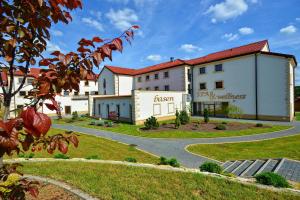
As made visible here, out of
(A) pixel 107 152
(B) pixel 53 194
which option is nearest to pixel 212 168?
(B) pixel 53 194

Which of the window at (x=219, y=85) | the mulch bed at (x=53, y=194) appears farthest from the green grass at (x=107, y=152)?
the window at (x=219, y=85)

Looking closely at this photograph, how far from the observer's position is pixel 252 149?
13.5 m

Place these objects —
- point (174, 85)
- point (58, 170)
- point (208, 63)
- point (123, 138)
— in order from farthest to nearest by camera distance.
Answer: point (174, 85) < point (208, 63) < point (123, 138) < point (58, 170)

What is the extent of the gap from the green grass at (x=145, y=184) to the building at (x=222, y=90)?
1889 cm

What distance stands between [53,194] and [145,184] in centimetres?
238

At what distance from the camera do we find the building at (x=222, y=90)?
25.3m

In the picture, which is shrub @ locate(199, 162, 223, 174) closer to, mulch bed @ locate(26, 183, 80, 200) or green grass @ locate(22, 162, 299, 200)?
green grass @ locate(22, 162, 299, 200)

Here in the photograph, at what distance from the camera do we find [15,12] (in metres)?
1.98

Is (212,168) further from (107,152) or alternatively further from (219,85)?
(219,85)

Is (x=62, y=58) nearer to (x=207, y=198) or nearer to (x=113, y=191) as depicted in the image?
(x=113, y=191)

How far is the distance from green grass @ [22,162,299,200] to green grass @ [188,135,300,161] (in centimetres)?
650

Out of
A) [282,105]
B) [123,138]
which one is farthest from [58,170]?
[282,105]

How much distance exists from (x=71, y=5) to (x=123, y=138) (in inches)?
632

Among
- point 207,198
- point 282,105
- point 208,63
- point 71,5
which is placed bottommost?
point 207,198
